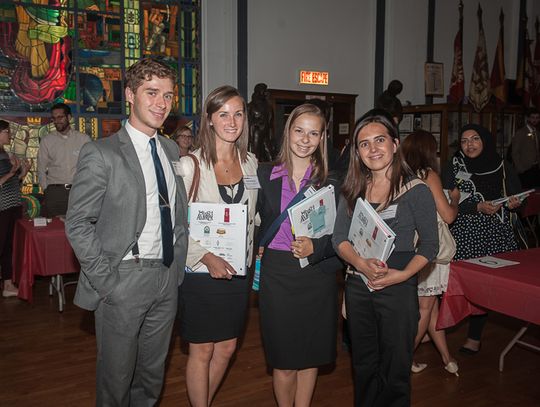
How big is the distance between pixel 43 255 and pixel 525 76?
33.5ft

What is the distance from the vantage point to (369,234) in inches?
80.4

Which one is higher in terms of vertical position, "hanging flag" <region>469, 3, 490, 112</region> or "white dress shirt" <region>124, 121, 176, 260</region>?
"hanging flag" <region>469, 3, 490, 112</region>

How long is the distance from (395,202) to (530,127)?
288 inches

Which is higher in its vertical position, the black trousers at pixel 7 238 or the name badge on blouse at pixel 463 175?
the name badge on blouse at pixel 463 175

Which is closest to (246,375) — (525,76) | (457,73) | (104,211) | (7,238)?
(104,211)

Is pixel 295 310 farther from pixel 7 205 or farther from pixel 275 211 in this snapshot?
pixel 7 205

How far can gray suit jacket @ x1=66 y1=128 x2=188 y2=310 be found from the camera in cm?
181

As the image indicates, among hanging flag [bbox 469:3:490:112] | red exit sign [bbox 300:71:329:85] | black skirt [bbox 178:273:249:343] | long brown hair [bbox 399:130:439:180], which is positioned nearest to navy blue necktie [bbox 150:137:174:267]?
black skirt [bbox 178:273:249:343]

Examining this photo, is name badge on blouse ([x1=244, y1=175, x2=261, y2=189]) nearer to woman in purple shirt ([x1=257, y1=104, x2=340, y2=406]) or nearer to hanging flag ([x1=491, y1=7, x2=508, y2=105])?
woman in purple shirt ([x1=257, y1=104, x2=340, y2=406])

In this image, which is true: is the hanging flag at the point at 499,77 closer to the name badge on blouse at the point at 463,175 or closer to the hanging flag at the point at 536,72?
the hanging flag at the point at 536,72

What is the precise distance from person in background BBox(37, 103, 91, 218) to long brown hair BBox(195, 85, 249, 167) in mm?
4051

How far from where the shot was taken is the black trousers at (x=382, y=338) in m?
2.16

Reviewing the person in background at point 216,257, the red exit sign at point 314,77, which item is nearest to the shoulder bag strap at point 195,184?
the person in background at point 216,257

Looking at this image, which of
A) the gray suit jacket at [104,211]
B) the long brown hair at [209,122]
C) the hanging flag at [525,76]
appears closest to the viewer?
the gray suit jacket at [104,211]
